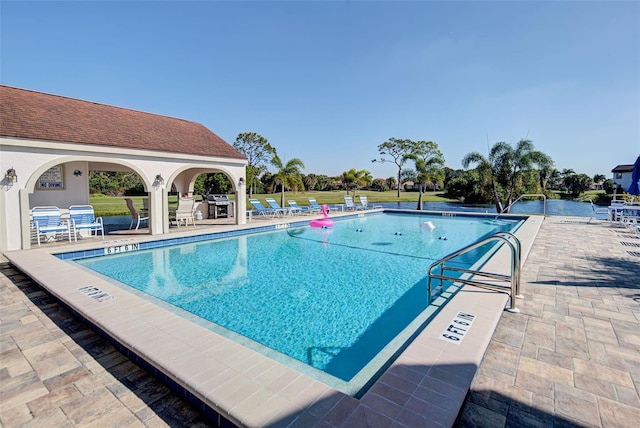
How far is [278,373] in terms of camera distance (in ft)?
8.94

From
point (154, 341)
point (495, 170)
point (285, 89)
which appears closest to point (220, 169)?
point (285, 89)

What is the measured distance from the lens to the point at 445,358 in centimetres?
291

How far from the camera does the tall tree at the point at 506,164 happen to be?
2302 centimetres

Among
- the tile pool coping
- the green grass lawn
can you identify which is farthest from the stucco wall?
the green grass lawn

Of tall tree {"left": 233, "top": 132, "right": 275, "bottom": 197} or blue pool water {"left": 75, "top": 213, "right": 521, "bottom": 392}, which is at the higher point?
tall tree {"left": 233, "top": 132, "right": 275, "bottom": 197}

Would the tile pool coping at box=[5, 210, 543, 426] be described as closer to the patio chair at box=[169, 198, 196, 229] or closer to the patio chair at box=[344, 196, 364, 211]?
the patio chair at box=[169, 198, 196, 229]

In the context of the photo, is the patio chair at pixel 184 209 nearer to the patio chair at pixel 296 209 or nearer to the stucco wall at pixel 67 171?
the stucco wall at pixel 67 171

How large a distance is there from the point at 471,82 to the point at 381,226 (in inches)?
347

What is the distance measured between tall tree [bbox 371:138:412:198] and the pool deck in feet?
104

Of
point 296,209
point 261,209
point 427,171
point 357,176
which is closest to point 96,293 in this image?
point 261,209

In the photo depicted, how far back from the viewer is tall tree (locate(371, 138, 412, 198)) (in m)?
34.7

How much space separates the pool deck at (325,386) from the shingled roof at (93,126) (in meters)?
7.14

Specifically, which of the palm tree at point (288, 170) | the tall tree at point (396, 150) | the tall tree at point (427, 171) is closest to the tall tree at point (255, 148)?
the tall tree at point (396, 150)

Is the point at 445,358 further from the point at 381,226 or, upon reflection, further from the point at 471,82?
the point at 471,82
